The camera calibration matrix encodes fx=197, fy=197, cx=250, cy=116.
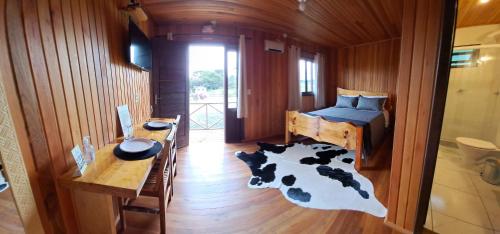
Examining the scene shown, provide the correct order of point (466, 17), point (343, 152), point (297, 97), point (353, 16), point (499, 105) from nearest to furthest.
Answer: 1. point (499, 105)
2. point (466, 17)
3. point (353, 16)
4. point (343, 152)
5. point (297, 97)

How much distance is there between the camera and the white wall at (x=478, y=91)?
241 cm

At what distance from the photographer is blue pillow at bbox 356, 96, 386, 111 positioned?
415 cm

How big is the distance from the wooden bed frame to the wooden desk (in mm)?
2494

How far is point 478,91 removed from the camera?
9.14 ft

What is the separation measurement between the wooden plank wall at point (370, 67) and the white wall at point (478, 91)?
155 cm

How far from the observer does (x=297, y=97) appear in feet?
15.1

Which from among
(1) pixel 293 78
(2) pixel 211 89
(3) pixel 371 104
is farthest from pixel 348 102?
(2) pixel 211 89

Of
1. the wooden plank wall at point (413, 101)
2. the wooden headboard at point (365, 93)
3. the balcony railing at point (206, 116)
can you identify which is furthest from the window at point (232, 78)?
the wooden headboard at point (365, 93)

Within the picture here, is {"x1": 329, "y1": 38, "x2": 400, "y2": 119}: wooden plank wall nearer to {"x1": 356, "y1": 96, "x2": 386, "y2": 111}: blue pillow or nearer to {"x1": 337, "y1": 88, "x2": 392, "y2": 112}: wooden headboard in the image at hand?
{"x1": 337, "y1": 88, "x2": 392, "y2": 112}: wooden headboard

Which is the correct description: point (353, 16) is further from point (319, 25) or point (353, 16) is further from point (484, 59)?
point (484, 59)

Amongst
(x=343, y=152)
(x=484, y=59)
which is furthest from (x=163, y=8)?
(x=484, y=59)

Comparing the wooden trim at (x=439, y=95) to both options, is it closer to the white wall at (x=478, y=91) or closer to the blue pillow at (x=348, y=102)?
the white wall at (x=478, y=91)

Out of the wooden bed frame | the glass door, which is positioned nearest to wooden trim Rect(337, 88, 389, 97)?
the wooden bed frame

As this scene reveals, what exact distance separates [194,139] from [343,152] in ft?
9.44
